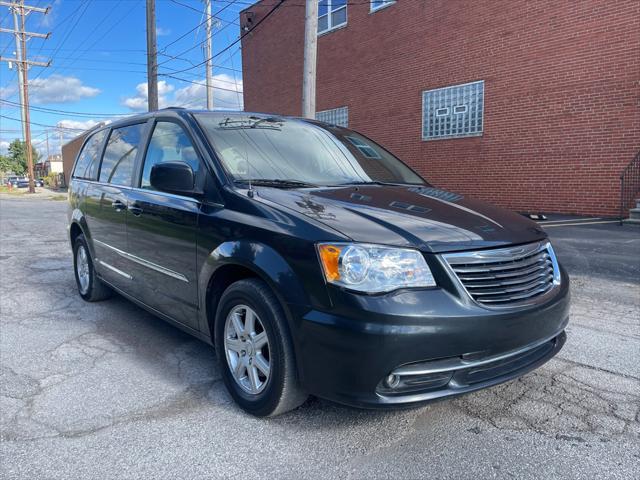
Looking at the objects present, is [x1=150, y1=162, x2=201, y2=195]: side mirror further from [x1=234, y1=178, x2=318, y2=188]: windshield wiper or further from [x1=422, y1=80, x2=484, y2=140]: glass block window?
[x1=422, y1=80, x2=484, y2=140]: glass block window

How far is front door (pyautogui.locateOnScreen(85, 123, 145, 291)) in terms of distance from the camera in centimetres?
427

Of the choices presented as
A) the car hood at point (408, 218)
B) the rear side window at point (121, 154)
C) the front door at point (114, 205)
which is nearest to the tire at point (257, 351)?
the car hood at point (408, 218)

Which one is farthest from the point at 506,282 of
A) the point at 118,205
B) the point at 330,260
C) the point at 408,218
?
the point at 118,205

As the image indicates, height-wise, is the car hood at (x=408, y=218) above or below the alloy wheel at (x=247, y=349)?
above

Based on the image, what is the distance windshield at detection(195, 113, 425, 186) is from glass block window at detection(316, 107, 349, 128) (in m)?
13.7

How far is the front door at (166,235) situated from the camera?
3.33 meters

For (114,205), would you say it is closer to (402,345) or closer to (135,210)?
(135,210)

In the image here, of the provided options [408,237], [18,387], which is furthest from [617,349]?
[18,387]

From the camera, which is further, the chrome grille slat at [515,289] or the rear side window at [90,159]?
the rear side window at [90,159]

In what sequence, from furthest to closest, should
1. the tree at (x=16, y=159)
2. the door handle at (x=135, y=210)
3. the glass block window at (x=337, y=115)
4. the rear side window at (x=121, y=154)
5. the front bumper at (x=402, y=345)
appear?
the tree at (x=16, y=159) < the glass block window at (x=337, y=115) < the rear side window at (x=121, y=154) < the door handle at (x=135, y=210) < the front bumper at (x=402, y=345)

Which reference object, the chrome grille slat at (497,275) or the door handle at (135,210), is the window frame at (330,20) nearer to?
the door handle at (135,210)

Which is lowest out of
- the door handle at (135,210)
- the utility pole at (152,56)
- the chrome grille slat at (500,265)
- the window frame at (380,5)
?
the chrome grille slat at (500,265)

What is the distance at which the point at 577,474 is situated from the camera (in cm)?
231

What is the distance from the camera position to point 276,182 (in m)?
3.27
